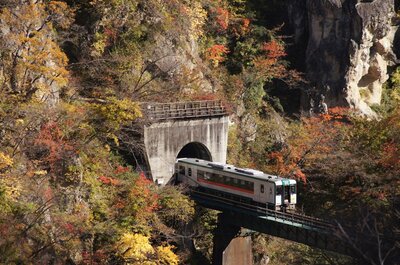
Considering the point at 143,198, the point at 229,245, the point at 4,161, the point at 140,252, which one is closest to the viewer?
the point at 4,161

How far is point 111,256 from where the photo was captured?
1121 inches

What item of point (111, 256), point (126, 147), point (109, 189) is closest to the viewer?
point (111, 256)

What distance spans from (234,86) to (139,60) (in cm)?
767

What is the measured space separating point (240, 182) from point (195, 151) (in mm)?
6180

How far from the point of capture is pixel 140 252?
2838cm

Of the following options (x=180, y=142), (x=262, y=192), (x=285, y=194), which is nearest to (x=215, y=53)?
(x=180, y=142)

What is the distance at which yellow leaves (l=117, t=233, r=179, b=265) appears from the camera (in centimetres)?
2811

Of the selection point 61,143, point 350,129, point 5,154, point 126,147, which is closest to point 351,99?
point 350,129

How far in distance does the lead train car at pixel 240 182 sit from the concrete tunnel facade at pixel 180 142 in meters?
0.87

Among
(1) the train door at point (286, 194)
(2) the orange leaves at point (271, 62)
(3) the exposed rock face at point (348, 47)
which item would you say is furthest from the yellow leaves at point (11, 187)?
(3) the exposed rock face at point (348, 47)

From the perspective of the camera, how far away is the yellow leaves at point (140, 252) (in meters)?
28.1

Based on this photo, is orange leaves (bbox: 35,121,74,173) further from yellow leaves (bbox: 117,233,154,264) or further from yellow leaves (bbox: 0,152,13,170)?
yellow leaves (bbox: 117,233,154,264)

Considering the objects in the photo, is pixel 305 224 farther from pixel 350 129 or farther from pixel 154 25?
pixel 154 25

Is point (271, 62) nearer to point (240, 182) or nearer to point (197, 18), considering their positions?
point (197, 18)
